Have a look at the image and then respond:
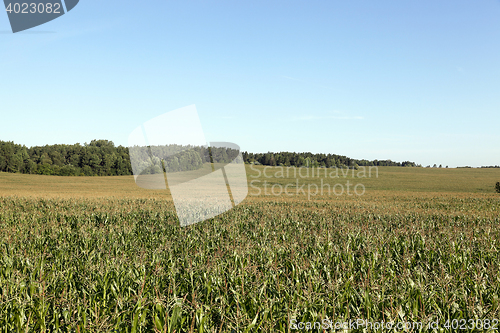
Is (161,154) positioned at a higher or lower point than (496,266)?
higher

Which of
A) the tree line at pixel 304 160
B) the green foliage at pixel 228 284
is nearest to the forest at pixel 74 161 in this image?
the tree line at pixel 304 160

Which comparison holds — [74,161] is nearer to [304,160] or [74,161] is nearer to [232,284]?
[304,160]

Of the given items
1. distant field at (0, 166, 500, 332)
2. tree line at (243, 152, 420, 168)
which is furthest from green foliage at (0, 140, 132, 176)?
distant field at (0, 166, 500, 332)

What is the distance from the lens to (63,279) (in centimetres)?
629

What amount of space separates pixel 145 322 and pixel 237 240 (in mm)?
6318

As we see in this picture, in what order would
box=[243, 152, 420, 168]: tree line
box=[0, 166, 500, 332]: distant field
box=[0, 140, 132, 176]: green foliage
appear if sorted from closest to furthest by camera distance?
box=[0, 166, 500, 332]: distant field
box=[0, 140, 132, 176]: green foliage
box=[243, 152, 420, 168]: tree line

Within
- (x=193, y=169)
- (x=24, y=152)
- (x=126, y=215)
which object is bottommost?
(x=126, y=215)

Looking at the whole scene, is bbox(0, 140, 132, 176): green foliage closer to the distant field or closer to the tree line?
the tree line

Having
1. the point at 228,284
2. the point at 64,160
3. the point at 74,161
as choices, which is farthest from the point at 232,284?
the point at 64,160

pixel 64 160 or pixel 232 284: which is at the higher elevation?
pixel 64 160

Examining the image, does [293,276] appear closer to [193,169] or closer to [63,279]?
[63,279]

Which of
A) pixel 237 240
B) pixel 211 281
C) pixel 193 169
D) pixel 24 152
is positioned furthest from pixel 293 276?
pixel 24 152

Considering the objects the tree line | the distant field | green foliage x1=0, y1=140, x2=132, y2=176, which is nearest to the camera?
the distant field

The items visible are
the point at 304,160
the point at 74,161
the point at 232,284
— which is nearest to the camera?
the point at 232,284
